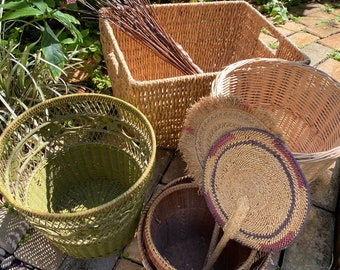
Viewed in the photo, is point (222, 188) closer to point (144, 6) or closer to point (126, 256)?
point (126, 256)

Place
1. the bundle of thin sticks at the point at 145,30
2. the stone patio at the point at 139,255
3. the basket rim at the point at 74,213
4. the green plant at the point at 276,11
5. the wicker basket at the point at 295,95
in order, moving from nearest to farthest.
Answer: the basket rim at the point at 74,213
the stone patio at the point at 139,255
the wicker basket at the point at 295,95
the bundle of thin sticks at the point at 145,30
the green plant at the point at 276,11

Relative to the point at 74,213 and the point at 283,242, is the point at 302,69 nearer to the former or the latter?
the point at 283,242

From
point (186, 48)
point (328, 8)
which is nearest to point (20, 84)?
point (186, 48)

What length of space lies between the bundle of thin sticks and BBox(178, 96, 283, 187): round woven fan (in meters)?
0.41

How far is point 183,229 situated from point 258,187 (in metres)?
0.47

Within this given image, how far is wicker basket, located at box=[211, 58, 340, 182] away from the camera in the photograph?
60.1 inches

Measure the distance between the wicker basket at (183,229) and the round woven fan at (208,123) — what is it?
0.12 m

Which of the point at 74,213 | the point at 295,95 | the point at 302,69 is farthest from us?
the point at 295,95

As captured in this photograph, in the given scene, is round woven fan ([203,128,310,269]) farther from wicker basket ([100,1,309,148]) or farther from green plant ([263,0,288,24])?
green plant ([263,0,288,24])

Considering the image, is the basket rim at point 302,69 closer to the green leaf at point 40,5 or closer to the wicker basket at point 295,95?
the wicker basket at point 295,95

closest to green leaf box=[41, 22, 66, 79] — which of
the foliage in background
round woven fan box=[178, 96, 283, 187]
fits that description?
the foliage in background

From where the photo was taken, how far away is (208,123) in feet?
4.24

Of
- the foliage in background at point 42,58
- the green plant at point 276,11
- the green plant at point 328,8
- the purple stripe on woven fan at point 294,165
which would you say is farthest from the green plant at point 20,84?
the green plant at point 328,8

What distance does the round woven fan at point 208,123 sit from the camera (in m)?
1.20
